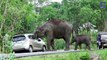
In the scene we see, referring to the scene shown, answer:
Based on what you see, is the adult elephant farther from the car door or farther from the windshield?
the car door

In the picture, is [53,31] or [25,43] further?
[25,43]

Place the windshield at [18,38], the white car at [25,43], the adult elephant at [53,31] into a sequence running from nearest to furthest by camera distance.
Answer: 1. the adult elephant at [53,31]
2. the white car at [25,43]
3. the windshield at [18,38]

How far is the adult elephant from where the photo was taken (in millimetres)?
24684

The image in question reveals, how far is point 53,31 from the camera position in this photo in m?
25.2

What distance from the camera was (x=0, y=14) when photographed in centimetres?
2819

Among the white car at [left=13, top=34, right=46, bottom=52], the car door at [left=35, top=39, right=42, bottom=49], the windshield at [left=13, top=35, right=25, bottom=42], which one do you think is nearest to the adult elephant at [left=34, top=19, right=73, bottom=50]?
the white car at [left=13, top=34, right=46, bottom=52]

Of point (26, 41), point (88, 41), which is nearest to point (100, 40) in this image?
point (88, 41)

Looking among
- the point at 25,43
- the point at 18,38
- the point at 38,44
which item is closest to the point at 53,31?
the point at 25,43

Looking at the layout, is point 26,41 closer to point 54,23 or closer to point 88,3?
point 54,23

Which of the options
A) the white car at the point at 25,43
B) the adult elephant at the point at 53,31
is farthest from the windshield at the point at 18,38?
the adult elephant at the point at 53,31

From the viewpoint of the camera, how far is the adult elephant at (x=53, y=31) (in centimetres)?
A: 2468

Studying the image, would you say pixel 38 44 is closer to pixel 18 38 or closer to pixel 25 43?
pixel 18 38

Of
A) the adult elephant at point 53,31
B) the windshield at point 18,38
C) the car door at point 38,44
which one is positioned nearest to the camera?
the adult elephant at point 53,31

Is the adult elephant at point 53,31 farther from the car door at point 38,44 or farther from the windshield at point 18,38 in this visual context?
the car door at point 38,44
